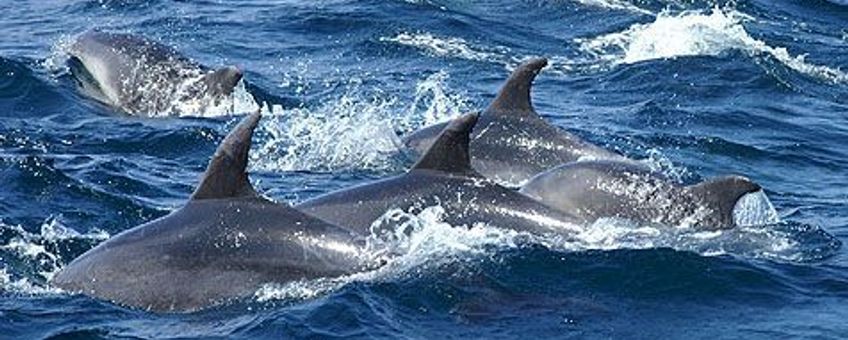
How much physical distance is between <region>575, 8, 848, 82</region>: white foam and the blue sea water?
0.10 m

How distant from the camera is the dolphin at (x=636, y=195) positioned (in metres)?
17.3

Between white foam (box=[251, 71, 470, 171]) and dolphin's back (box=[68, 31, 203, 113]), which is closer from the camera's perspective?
white foam (box=[251, 71, 470, 171])

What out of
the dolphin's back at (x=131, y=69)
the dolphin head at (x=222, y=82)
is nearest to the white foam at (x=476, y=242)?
the dolphin head at (x=222, y=82)

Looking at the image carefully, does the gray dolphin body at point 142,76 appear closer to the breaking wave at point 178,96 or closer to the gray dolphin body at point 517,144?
the breaking wave at point 178,96

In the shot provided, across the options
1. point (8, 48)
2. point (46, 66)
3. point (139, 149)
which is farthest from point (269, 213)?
point (8, 48)

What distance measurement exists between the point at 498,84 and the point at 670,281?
13.9 m

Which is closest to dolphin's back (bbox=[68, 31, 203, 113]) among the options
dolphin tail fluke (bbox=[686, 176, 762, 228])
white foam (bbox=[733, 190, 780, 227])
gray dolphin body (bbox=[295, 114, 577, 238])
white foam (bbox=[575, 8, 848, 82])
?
white foam (bbox=[575, 8, 848, 82])

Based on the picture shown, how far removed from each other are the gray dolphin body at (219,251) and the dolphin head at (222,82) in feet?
34.2

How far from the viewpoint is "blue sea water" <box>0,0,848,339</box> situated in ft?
46.9

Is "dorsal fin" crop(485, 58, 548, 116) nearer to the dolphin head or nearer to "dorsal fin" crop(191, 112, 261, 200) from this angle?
the dolphin head

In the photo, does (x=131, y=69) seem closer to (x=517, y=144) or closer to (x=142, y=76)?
(x=142, y=76)

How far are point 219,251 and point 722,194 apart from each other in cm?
534

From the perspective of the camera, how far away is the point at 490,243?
15.7 m

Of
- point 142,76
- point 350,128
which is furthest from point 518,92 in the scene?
point 142,76
